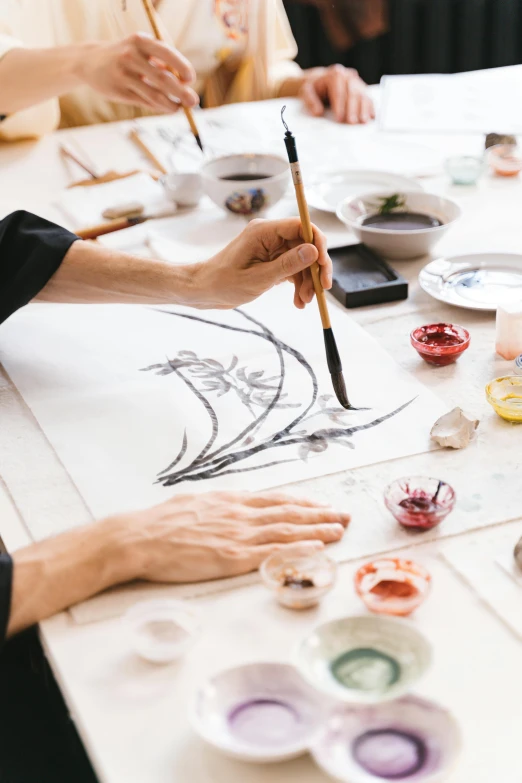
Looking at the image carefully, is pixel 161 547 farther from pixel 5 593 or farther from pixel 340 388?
pixel 340 388

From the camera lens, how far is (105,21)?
2.54 meters

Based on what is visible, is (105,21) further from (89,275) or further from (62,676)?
(62,676)

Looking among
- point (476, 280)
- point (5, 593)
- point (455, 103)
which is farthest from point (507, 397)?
point (455, 103)

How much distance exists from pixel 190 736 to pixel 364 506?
36 centimetres

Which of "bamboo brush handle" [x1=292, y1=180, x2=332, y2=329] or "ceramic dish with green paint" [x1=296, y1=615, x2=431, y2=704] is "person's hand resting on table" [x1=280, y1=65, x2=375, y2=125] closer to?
"bamboo brush handle" [x1=292, y1=180, x2=332, y2=329]

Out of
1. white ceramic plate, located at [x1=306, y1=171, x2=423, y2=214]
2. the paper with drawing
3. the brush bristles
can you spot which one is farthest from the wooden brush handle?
the brush bristles

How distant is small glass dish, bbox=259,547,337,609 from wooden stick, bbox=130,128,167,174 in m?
1.33

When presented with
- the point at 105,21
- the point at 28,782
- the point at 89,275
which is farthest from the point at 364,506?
the point at 105,21

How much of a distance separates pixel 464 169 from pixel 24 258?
963mm

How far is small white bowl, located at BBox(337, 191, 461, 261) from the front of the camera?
5.21 ft

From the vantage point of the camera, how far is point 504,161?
6.52ft

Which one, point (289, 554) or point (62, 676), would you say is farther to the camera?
point (289, 554)

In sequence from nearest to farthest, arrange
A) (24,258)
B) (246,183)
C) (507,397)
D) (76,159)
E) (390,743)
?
(390,743), (507,397), (24,258), (246,183), (76,159)

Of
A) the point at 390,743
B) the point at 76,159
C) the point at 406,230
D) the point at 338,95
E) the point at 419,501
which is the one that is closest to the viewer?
the point at 390,743
